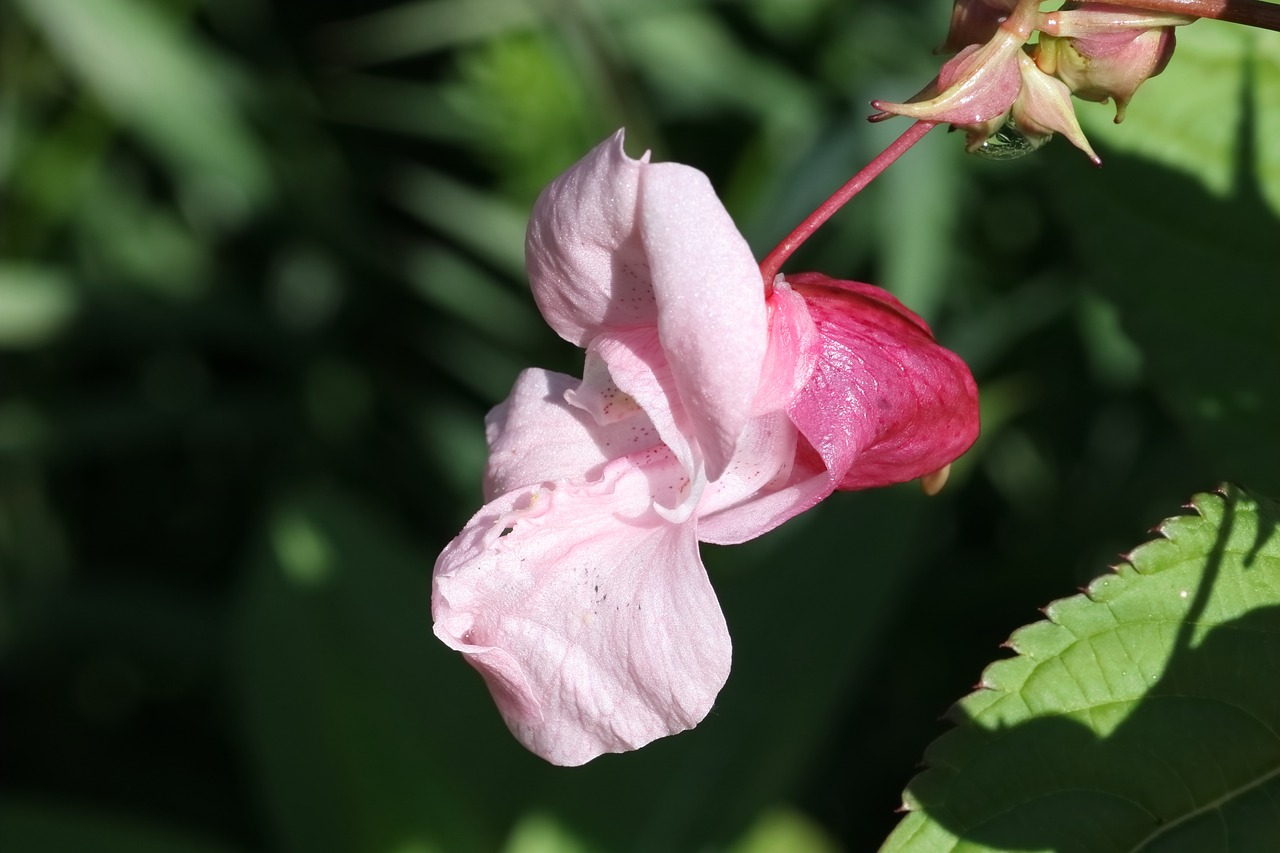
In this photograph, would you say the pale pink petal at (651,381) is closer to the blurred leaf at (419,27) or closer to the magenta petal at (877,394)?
the magenta petal at (877,394)

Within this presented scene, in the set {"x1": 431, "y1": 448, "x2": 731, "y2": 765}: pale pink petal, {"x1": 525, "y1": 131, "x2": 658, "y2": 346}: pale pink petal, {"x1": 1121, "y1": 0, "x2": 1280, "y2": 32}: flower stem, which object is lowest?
{"x1": 431, "y1": 448, "x2": 731, "y2": 765}: pale pink petal

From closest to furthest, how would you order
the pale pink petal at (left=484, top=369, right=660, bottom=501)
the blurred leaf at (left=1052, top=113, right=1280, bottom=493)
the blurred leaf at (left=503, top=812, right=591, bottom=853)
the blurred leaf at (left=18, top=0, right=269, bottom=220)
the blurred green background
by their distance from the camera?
the pale pink petal at (left=484, top=369, right=660, bottom=501) < the blurred leaf at (left=1052, top=113, right=1280, bottom=493) < the blurred leaf at (left=503, top=812, right=591, bottom=853) < the blurred green background < the blurred leaf at (left=18, top=0, right=269, bottom=220)

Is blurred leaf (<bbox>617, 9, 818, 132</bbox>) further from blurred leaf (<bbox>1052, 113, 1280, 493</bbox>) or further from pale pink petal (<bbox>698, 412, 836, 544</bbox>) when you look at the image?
pale pink petal (<bbox>698, 412, 836, 544</bbox>)

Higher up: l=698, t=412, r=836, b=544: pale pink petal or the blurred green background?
l=698, t=412, r=836, b=544: pale pink petal

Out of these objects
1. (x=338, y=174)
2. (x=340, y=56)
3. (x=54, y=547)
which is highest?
(x=340, y=56)

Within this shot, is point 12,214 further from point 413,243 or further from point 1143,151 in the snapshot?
point 1143,151

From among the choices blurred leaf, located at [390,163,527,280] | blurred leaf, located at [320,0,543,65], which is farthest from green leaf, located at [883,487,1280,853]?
blurred leaf, located at [320,0,543,65]

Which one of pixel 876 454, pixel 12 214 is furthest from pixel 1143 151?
pixel 12 214
